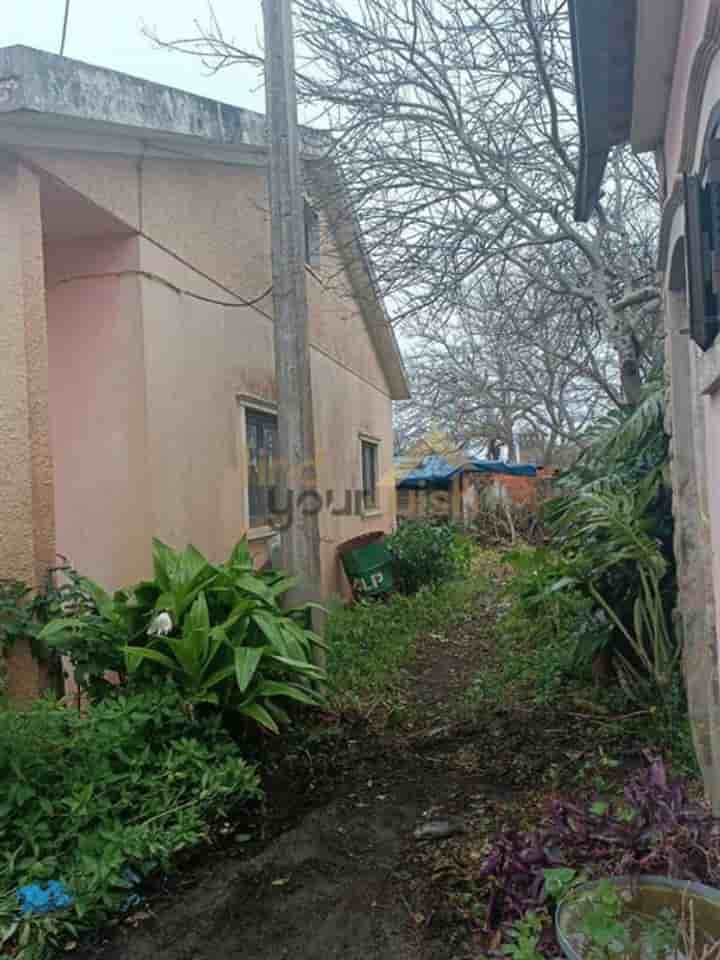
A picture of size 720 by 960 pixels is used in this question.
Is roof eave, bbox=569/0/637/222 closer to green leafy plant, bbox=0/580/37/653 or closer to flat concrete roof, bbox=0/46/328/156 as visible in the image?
flat concrete roof, bbox=0/46/328/156

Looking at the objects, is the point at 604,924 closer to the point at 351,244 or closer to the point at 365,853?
the point at 365,853

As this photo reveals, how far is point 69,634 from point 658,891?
286 centimetres

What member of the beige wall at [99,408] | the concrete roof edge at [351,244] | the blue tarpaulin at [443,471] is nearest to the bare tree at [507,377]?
the concrete roof edge at [351,244]

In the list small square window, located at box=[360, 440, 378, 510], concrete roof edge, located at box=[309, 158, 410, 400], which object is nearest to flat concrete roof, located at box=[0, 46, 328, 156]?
concrete roof edge, located at box=[309, 158, 410, 400]

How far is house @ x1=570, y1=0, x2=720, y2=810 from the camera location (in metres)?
2.43

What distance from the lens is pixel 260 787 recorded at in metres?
3.92

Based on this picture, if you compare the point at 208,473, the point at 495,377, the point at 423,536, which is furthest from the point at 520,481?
the point at 208,473

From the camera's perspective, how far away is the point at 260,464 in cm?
721

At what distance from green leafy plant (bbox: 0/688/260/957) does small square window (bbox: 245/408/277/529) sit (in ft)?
11.1

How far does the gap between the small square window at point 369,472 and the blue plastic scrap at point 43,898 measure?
28.0 ft

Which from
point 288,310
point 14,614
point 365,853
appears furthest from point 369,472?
point 365,853

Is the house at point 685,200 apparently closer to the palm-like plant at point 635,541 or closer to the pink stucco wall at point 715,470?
the pink stucco wall at point 715,470

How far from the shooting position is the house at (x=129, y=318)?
→ 12.9ft

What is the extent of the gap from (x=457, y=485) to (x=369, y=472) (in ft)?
26.1
